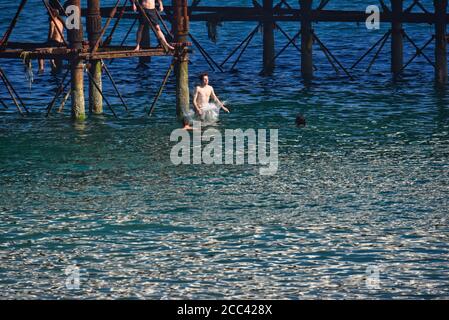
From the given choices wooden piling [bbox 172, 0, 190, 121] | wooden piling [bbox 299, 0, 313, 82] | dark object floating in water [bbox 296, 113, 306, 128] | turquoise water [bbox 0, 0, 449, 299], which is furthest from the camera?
wooden piling [bbox 299, 0, 313, 82]

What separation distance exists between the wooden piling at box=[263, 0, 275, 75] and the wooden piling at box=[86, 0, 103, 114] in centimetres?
1117

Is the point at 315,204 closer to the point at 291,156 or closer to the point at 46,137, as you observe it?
the point at 291,156

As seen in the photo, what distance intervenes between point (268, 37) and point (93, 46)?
13150mm

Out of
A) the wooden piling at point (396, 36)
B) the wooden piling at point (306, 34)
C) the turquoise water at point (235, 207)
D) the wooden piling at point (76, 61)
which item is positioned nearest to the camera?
the turquoise water at point (235, 207)

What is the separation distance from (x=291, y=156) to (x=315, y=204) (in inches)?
190

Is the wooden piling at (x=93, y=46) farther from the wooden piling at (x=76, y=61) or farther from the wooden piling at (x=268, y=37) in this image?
the wooden piling at (x=268, y=37)

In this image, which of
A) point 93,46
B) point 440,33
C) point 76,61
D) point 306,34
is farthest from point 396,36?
point 76,61

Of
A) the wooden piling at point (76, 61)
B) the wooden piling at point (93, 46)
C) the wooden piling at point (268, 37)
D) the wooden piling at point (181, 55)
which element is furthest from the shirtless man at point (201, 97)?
the wooden piling at point (268, 37)

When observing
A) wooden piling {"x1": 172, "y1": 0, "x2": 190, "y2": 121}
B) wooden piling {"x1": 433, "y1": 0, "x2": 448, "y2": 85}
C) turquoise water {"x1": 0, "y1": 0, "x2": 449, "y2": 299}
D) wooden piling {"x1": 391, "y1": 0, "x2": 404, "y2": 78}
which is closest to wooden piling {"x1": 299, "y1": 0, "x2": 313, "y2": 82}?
wooden piling {"x1": 391, "y1": 0, "x2": 404, "y2": 78}

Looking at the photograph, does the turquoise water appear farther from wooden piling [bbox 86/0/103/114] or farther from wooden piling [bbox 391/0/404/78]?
wooden piling [bbox 391/0/404/78]

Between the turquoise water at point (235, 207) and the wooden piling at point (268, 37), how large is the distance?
663cm

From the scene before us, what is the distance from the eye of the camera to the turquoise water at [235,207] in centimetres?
1695

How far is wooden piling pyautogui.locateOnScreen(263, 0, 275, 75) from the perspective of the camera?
4138 cm

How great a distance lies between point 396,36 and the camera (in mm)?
39562
